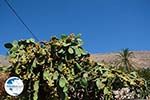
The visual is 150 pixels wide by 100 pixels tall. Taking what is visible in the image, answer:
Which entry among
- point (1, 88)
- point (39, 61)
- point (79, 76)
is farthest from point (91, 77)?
point (1, 88)

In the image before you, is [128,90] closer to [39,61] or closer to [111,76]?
[111,76]

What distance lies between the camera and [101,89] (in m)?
→ 10.1

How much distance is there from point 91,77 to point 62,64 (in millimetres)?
704

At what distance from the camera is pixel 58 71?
10.0 m

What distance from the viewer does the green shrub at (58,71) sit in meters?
9.91
